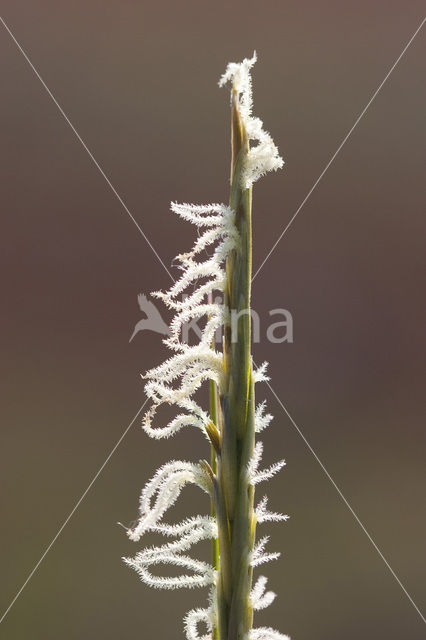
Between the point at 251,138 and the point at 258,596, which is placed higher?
the point at 251,138

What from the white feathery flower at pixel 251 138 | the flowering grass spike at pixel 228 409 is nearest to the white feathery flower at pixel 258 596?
the flowering grass spike at pixel 228 409

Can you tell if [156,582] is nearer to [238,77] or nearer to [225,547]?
[225,547]

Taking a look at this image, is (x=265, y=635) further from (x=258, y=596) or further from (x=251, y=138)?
(x=251, y=138)

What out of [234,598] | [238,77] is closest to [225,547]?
[234,598]

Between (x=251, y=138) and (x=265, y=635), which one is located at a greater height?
(x=251, y=138)

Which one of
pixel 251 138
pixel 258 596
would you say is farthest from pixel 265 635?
pixel 251 138

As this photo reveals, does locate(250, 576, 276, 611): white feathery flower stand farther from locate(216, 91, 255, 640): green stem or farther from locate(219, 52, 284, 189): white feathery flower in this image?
locate(219, 52, 284, 189): white feathery flower
